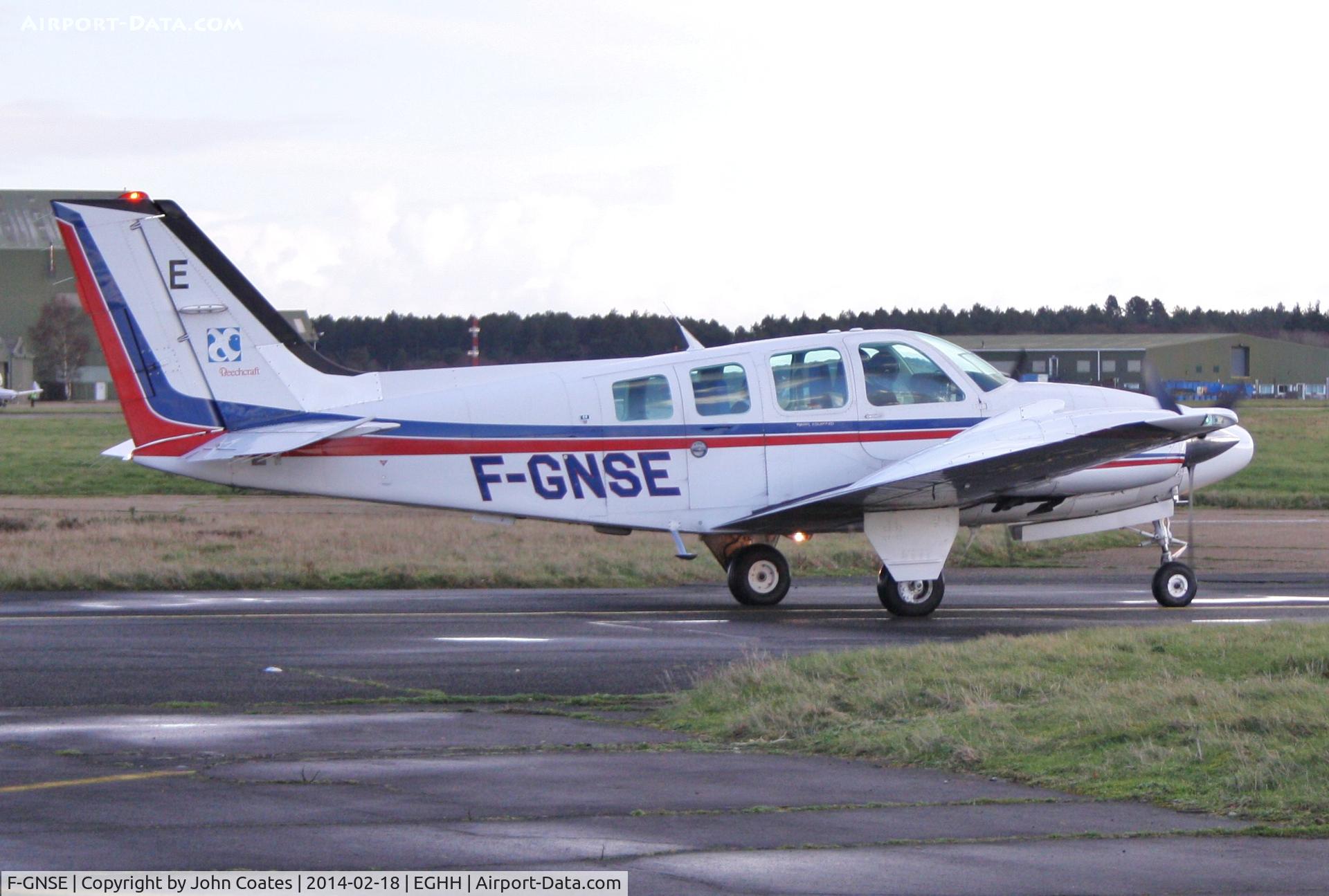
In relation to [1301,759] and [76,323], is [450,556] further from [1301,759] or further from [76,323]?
[76,323]

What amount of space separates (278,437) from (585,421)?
3.30 meters

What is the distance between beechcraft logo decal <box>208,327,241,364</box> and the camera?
16.7 meters

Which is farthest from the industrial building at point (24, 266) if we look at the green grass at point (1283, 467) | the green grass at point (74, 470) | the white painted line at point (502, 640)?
the white painted line at point (502, 640)

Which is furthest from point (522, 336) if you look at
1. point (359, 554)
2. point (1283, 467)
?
point (1283, 467)

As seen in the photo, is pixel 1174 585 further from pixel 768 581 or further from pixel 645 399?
pixel 645 399

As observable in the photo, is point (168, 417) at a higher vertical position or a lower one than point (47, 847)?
higher

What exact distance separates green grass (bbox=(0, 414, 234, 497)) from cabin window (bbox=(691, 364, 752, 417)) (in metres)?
18.7

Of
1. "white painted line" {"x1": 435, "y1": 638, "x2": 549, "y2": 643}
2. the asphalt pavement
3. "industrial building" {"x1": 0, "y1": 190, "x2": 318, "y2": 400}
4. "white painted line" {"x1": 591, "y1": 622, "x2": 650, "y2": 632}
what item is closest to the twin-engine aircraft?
"white painted line" {"x1": 591, "y1": 622, "x2": 650, "y2": 632}

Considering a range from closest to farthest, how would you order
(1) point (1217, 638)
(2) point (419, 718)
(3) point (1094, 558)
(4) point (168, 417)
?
(2) point (419, 718) < (1) point (1217, 638) < (4) point (168, 417) < (3) point (1094, 558)

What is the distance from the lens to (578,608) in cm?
1678

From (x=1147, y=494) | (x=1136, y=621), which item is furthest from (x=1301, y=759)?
(x=1147, y=494)

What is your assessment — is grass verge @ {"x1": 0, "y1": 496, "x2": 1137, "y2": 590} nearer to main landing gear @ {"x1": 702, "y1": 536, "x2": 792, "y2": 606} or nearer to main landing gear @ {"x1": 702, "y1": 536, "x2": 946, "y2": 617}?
main landing gear @ {"x1": 702, "y1": 536, "x2": 946, "y2": 617}

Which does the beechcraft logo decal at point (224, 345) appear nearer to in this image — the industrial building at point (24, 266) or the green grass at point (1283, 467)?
the green grass at point (1283, 467)

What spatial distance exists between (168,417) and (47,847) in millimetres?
11001
